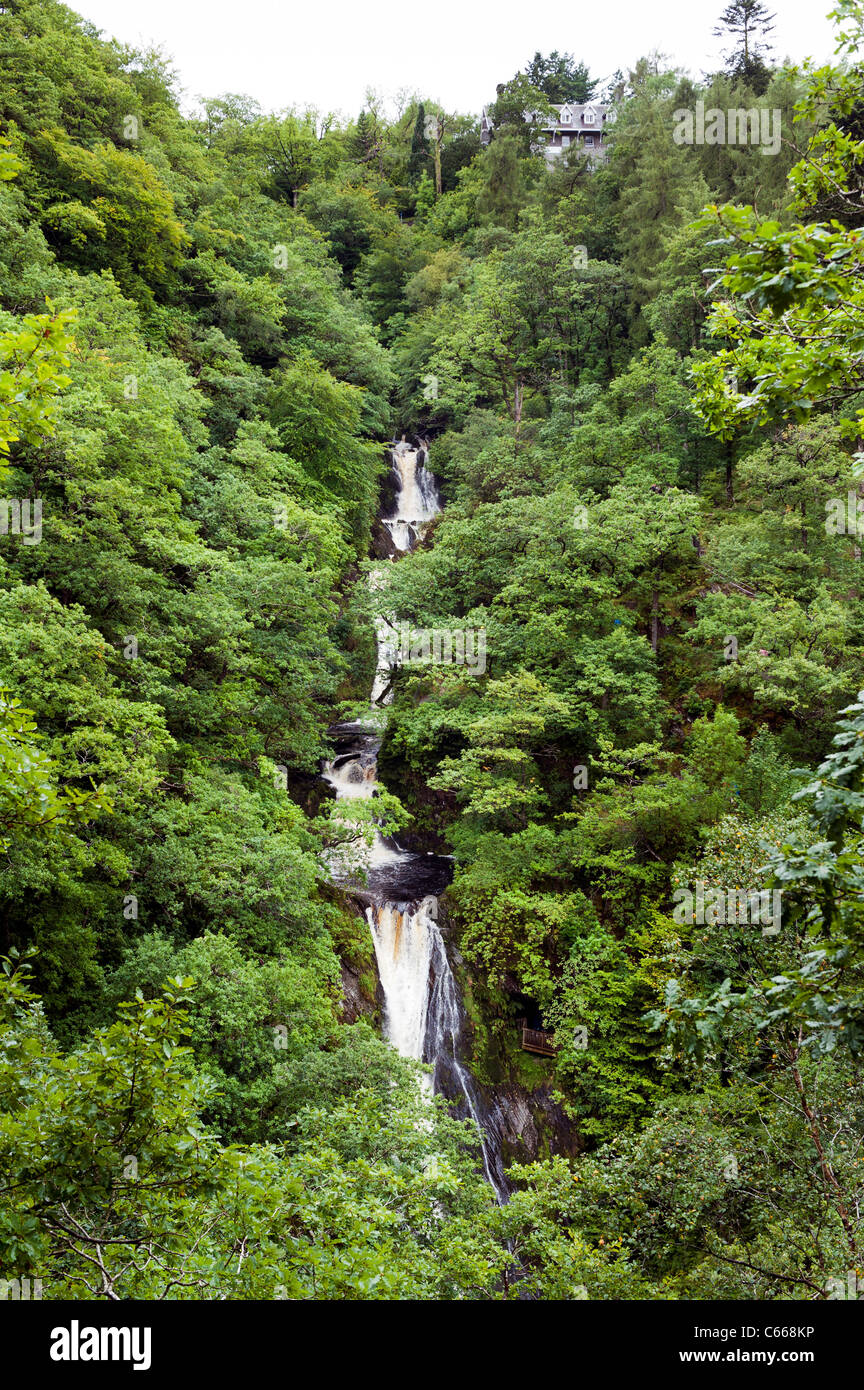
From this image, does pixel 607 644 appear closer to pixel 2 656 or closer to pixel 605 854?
→ pixel 605 854

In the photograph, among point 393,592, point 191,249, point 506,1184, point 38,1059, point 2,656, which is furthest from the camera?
point 191,249

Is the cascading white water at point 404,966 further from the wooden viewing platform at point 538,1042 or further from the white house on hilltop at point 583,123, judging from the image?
the white house on hilltop at point 583,123

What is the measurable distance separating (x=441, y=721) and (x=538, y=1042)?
7.05m

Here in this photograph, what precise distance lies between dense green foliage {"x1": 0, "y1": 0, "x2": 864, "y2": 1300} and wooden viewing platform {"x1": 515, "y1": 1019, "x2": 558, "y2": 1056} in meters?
0.31

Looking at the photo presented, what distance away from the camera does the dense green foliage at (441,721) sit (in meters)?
4.52

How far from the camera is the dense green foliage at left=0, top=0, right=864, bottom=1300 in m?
4.52

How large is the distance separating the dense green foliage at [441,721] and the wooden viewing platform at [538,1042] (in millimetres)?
308

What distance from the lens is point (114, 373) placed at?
14.9 m

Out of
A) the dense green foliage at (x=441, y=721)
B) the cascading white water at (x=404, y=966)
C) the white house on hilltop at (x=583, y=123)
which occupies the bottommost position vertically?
the cascading white water at (x=404, y=966)

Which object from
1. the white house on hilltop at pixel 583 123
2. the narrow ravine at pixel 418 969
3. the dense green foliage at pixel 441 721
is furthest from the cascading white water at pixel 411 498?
the white house on hilltop at pixel 583 123

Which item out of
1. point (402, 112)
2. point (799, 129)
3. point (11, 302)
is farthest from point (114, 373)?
point (402, 112)

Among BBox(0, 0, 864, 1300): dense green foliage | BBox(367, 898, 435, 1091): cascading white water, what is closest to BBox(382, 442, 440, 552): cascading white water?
BBox(0, 0, 864, 1300): dense green foliage

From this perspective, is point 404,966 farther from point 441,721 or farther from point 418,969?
point 441,721

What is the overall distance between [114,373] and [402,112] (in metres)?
51.9
